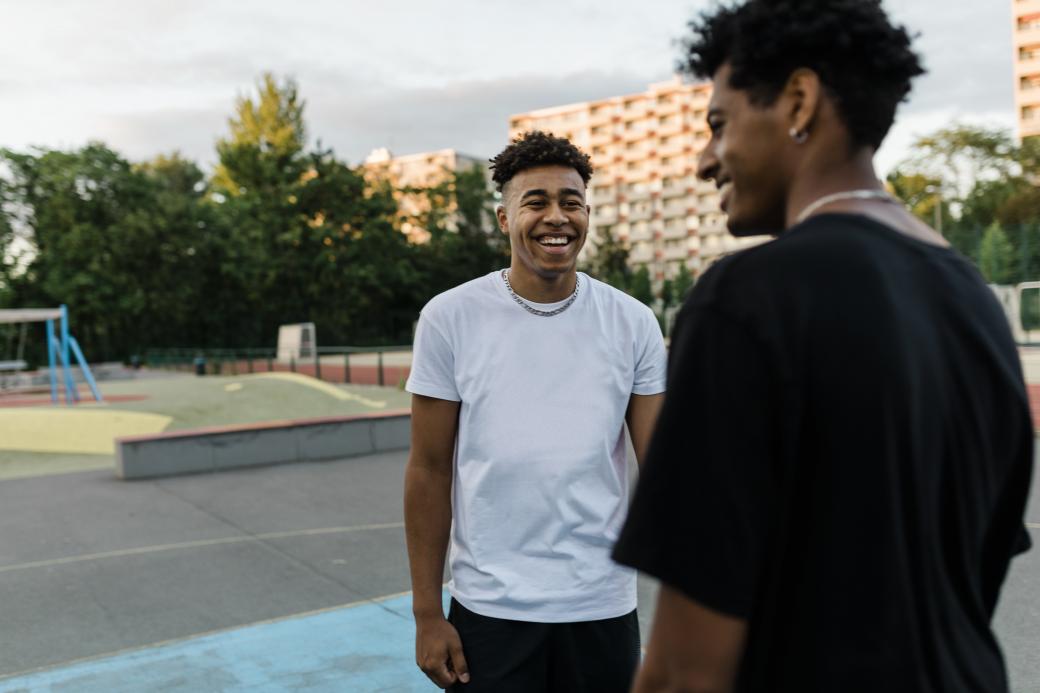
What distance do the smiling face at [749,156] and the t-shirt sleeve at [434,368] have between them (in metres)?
1.12

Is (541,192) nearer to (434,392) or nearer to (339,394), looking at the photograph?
(434,392)

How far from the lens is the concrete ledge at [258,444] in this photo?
32.0 feet

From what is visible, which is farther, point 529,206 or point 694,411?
point 529,206

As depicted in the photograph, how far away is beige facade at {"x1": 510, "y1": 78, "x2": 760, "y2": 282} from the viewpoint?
92000mm

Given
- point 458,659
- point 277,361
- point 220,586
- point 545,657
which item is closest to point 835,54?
point 545,657

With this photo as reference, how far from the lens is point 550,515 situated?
79.9 inches

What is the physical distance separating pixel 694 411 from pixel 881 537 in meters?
0.23

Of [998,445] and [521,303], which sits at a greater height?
[521,303]

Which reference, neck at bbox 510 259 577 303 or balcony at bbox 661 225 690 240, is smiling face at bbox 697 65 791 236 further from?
balcony at bbox 661 225 690 240

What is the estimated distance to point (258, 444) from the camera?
1041cm

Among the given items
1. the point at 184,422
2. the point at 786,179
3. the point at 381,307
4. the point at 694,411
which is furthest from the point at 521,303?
the point at 381,307

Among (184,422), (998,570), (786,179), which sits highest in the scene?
(786,179)

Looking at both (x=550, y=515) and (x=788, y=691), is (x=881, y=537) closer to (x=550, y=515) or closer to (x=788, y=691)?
(x=788, y=691)

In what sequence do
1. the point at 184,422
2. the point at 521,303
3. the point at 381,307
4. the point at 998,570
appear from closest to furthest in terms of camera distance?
the point at 998,570
the point at 521,303
the point at 184,422
the point at 381,307
